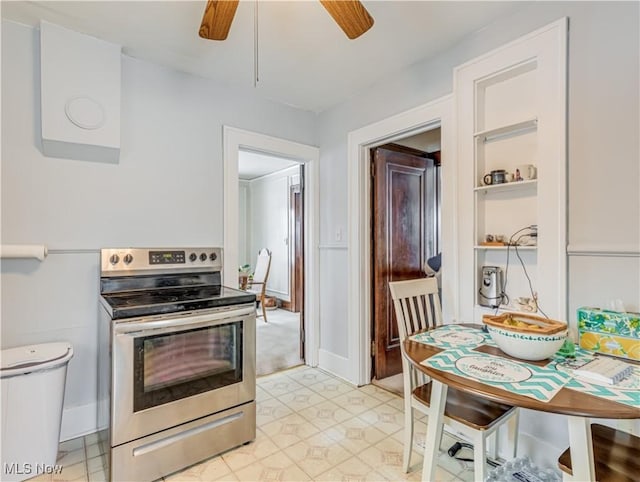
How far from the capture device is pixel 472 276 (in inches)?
78.8

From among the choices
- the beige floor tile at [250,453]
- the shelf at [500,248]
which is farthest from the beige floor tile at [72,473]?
the shelf at [500,248]

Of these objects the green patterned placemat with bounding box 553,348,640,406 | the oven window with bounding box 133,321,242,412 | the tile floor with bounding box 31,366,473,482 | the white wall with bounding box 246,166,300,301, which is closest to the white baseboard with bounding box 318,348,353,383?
the tile floor with bounding box 31,366,473,482

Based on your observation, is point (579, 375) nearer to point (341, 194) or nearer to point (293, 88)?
point (341, 194)

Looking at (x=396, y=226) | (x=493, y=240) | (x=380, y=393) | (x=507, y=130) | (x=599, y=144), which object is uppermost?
(x=507, y=130)

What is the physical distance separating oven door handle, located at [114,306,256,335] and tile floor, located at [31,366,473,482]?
0.77 metres

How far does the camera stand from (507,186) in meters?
1.86

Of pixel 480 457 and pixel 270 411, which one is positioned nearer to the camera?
pixel 480 457

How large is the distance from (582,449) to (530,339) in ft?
1.20

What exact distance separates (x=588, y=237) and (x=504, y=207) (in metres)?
0.48

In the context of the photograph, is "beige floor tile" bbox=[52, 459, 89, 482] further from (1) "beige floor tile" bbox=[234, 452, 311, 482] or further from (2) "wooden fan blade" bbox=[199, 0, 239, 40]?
(2) "wooden fan blade" bbox=[199, 0, 239, 40]

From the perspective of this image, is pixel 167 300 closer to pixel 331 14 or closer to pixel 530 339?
pixel 331 14

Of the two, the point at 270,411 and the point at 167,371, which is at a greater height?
the point at 167,371

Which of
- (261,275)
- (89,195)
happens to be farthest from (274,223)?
(89,195)

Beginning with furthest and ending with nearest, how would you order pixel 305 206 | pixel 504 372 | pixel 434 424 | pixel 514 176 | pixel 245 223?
1. pixel 245 223
2. pixel 305 206
3. pixel 514 176
4. pixel 434 424
5. pixel 504 372
